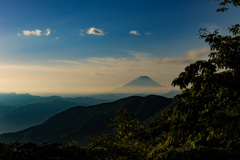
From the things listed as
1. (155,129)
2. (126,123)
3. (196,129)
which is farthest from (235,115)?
(126,123)

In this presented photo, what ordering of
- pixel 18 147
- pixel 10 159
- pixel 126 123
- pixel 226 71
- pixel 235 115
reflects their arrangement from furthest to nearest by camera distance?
pixel 126 123 < pixel 18 147 < pixel 10 159 < pixel 226 71 < pixel 235 115

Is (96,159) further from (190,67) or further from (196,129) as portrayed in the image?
(190,67)

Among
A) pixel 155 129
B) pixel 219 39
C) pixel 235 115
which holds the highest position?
pixel 219 39

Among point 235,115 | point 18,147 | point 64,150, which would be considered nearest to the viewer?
point 235,115

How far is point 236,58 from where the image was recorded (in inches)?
300

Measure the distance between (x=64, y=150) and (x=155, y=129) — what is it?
912 cm

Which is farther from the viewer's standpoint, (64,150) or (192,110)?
(64,150)

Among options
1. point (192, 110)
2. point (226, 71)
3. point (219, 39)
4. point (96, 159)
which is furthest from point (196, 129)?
point (96, 159)

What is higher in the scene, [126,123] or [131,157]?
[126,123]

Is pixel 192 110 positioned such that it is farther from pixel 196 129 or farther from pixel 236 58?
pixel 236 58

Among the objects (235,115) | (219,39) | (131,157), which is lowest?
(131,157)

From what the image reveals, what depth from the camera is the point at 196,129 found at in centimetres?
788

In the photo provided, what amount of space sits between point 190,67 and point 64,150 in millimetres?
12514

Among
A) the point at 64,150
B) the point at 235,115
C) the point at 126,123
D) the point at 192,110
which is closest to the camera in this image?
the point at 235,115
